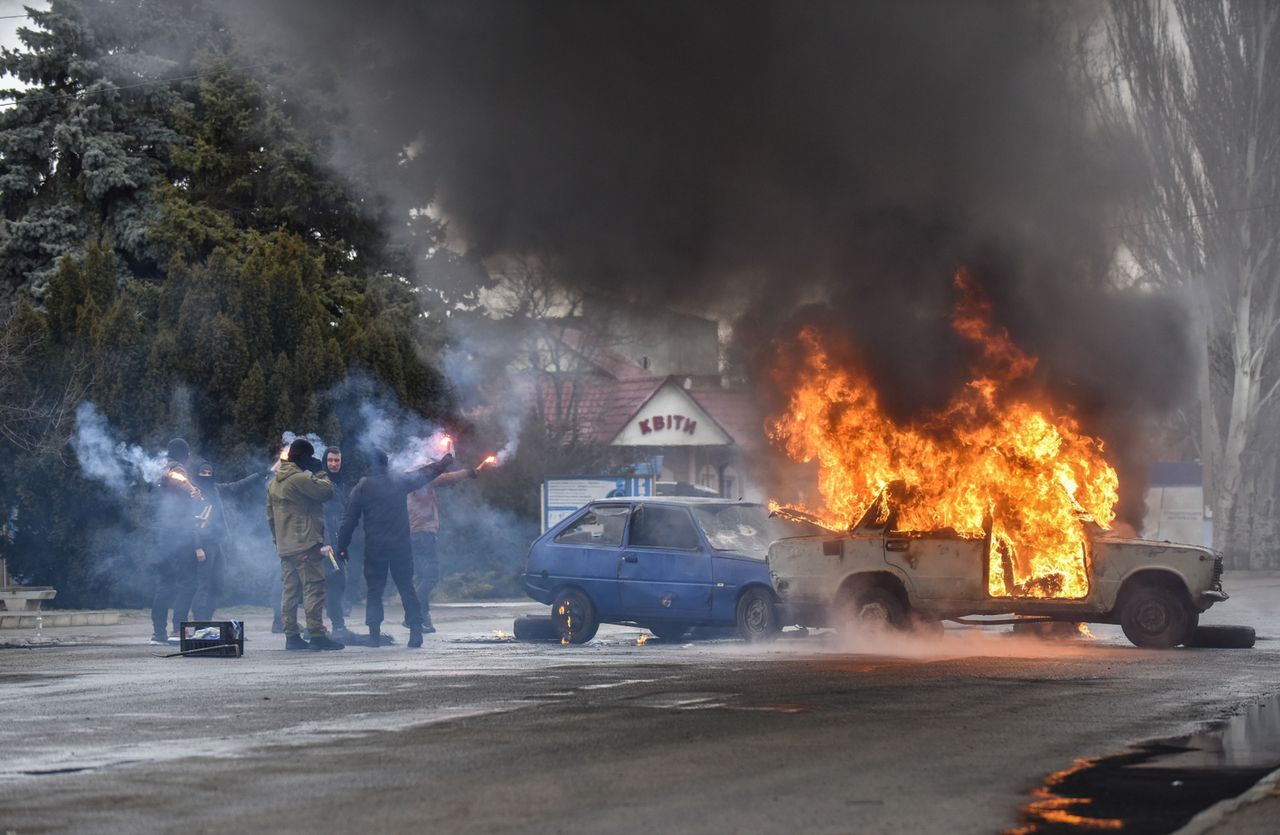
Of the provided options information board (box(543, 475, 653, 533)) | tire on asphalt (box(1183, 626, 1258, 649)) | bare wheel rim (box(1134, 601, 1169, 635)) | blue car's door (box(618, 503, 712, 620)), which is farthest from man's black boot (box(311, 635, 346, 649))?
information board (box(543, 475, 653, 533))

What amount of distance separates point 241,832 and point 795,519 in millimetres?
12126

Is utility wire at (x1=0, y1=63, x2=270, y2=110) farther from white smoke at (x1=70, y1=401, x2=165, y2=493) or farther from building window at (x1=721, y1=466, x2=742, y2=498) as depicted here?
building window at (x1=721, y1=466, x2=742, y2=498)

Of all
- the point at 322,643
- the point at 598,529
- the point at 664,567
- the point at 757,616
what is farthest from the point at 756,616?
the point at 322,643

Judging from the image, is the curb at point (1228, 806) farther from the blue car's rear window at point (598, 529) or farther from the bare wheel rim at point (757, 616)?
the blue car's rear window at point (598, 529)

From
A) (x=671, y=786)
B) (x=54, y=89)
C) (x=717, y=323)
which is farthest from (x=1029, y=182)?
(x=54, y=89)

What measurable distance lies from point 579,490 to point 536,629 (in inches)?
291

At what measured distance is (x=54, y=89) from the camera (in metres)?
32.2

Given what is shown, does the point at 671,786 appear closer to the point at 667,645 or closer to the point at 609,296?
the point at 667,645

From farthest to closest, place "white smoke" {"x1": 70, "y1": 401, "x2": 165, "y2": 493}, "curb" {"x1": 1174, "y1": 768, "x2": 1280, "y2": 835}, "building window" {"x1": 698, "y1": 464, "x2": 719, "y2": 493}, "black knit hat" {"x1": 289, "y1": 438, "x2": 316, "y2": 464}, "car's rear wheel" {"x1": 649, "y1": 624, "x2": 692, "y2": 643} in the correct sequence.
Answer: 1. "building window" {"x1": 698, "y1": 464, "x2": 719, "y2": 493}
2. "white smoke" {"x1": 70, "y1": 401, "x2": 165, "y2": 493}
3. "car's rear wheel" {"x1": 649, "y1": 624, "x2": 692, "y2": 643}
4. "black knit hat" {"x1": 289, "y1": 438, "x2": 316, "y2": 464}
5. "curb" {"x1": 1174, "y1": 768, "x2": 1280, "y2": 835}

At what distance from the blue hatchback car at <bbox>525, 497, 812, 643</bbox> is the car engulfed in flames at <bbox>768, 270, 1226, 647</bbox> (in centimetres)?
52

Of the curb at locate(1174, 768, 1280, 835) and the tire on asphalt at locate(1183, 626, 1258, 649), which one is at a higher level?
the tire on asphalt at locate(1183, 626, 1258, 649)

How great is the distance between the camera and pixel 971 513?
17.3 meters

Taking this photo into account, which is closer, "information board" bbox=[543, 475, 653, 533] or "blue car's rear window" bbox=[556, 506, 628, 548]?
"blue car's rear window" bbox=[556, 506, 628, 548]

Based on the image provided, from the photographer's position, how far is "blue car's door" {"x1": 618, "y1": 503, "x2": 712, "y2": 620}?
→ 1759 centimetres
